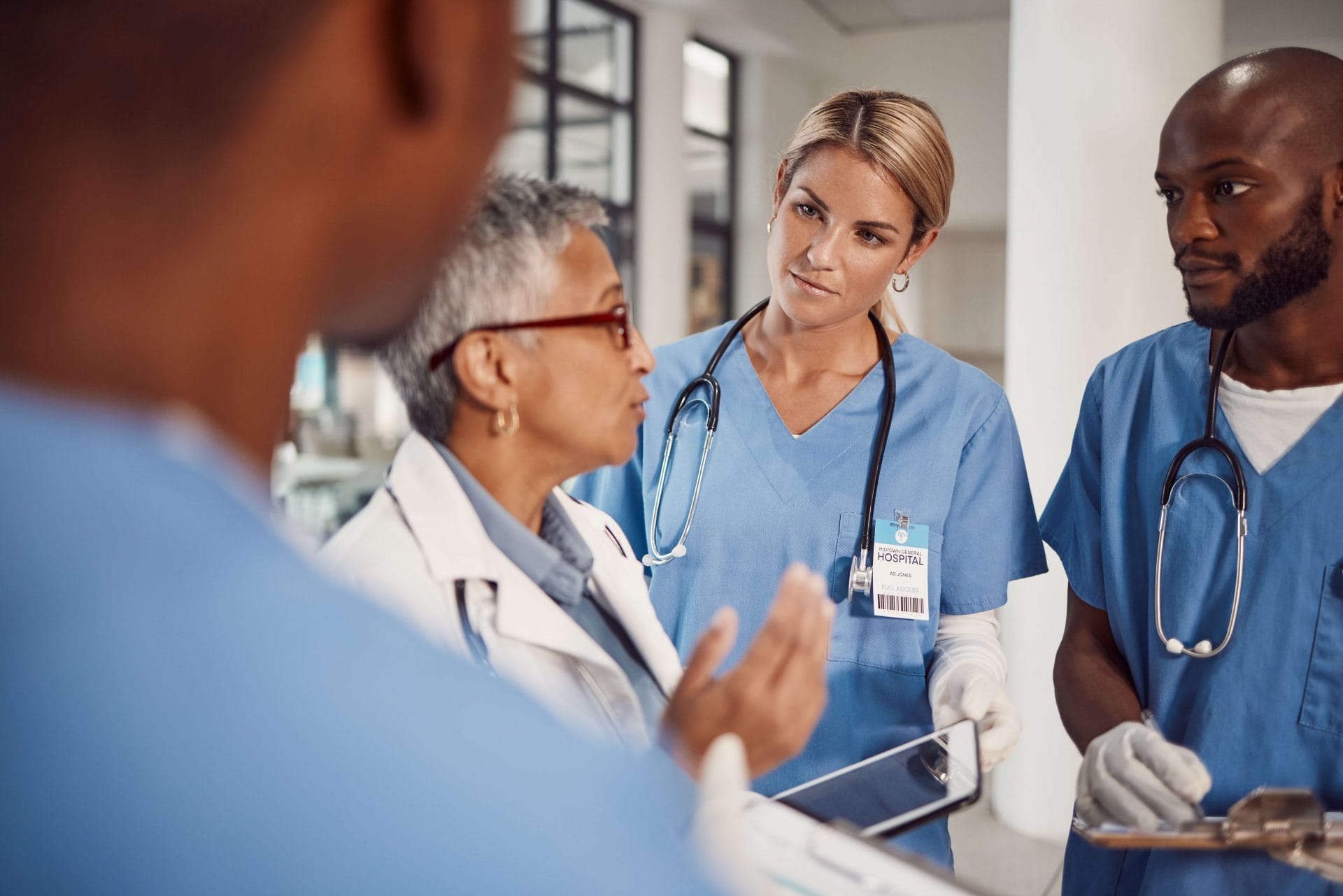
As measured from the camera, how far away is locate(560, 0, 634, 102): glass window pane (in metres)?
6.52

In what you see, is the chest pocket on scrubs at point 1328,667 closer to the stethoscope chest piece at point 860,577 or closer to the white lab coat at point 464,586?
the stethoscope chest piece at point 860,577

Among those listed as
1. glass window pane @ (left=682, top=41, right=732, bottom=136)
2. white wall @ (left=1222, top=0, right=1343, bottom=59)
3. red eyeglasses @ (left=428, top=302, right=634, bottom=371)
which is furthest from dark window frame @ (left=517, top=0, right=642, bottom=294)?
red eyeglasses @ (left=428, top=302, right=634, bottom=371)

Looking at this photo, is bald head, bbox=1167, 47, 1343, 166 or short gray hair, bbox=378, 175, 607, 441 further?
bald head, bbox=1167, 47, 1343, 166

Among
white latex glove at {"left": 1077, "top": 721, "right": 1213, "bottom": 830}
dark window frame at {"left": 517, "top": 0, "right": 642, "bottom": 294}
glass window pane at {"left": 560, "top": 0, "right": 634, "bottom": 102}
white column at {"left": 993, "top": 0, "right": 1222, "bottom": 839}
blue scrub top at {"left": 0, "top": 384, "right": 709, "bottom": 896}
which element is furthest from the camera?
glass window pane at {"left": 560, "top": 0, "right": 634, "bottom": 102}

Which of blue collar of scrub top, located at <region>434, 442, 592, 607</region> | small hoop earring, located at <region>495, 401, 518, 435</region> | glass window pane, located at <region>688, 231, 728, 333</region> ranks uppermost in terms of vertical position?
glass window pane, located at <region>688, 231, 728, 333</region>

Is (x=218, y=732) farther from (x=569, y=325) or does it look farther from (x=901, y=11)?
(x=901, y=11)

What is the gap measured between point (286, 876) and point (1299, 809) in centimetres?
101

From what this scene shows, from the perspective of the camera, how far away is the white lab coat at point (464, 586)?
0.87 meters

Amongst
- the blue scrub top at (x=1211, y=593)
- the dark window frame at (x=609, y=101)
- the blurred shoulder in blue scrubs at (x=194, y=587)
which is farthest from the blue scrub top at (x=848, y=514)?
the dark window frame at (x=609, y=101)

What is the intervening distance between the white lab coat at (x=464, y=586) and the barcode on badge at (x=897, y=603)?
572 mm

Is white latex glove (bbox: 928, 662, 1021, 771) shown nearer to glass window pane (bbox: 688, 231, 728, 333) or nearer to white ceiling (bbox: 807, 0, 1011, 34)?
glass window pane (bbox: 688, 231, 728, 333)

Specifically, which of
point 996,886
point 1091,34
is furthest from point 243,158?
point 1091,34

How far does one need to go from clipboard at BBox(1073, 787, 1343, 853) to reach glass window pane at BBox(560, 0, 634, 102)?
6265 mm

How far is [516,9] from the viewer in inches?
13.7
